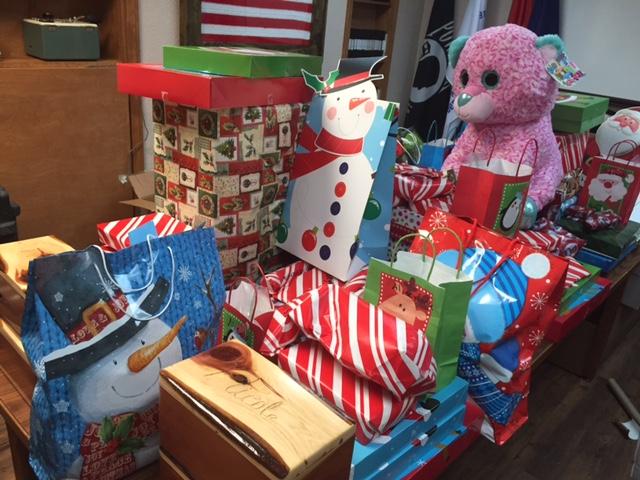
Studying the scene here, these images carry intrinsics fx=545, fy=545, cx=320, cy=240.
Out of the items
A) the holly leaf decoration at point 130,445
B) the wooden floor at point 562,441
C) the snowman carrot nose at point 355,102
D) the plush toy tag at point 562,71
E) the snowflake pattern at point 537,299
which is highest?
the plush toy tag at point 562,71

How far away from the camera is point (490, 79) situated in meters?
1.55

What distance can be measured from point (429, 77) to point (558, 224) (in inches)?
66.3

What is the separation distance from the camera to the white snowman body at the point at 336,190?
1.16 m

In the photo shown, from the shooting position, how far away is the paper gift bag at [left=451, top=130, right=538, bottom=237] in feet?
4.02

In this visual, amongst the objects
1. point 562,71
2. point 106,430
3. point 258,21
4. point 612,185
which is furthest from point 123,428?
point 258,21

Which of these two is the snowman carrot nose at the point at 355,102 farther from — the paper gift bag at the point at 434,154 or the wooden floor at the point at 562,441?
the wooden floor at the point at 562,441

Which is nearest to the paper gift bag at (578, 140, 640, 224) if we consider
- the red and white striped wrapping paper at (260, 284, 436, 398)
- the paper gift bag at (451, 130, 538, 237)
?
the paper gift bag at (451, 130, 538, 237)

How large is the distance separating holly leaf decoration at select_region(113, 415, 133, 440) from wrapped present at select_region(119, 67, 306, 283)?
0.47m

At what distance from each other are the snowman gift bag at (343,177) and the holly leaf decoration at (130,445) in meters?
0.54

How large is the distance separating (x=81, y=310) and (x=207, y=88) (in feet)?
1.69

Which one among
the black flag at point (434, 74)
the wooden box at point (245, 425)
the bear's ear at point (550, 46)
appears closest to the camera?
the wooden box at point (245, 425)

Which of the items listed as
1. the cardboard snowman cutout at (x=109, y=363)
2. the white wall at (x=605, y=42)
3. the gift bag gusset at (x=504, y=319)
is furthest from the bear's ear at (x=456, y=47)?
the white wall at (x=605, y=42)

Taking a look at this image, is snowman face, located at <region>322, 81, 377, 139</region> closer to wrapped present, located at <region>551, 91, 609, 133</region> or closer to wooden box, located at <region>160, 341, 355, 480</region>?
wooden box, located at <region>160, 341, 355, 480</region>

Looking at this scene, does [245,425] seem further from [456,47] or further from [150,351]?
[456,47]
